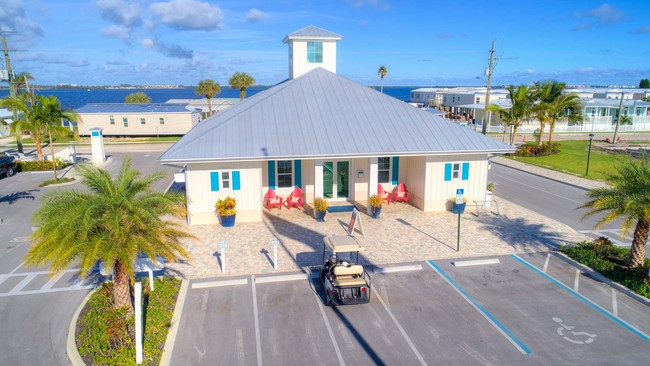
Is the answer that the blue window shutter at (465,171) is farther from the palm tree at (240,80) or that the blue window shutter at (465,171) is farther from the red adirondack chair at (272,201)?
the palm tree at (240,80)

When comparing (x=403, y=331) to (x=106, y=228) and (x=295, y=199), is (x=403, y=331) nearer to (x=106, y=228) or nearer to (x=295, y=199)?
(x=106, y=228)

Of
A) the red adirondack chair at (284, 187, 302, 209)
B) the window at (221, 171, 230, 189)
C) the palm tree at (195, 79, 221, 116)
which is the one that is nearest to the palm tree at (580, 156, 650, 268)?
the red adirondack chair at (284, 187, 302, 209)

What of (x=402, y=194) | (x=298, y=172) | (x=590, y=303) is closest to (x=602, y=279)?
(x=590, y=303)

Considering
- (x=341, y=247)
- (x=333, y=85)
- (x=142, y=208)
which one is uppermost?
(x=333, y=85)

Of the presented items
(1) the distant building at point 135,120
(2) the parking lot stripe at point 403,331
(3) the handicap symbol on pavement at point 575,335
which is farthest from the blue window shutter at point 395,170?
(1) the distant building at point 135,120

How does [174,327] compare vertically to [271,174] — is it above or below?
below

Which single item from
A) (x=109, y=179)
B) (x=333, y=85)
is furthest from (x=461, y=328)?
(x=333, y=85)

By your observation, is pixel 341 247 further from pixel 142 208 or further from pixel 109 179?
pixel 109 179
